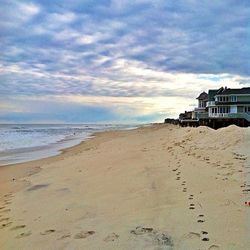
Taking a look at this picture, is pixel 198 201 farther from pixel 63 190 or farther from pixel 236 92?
pixel 236 92

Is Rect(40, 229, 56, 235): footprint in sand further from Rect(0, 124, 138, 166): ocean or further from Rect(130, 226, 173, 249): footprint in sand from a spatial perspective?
Rect(0, 124, 138, 166): ocean

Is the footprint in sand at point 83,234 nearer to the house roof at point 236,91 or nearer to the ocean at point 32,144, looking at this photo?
the ocean at point 32,144

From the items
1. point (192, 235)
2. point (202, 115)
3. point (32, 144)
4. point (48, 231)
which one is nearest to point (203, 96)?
point (202, 115)

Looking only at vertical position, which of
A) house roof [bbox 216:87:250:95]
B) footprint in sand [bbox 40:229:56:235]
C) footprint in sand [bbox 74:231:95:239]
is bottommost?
footprint in sand [bbox 40:229:56:235]

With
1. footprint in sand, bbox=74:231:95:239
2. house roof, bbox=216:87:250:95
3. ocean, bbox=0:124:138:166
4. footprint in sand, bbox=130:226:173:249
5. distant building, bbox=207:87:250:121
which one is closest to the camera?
footprint in sand, bbox=130:226:173:249

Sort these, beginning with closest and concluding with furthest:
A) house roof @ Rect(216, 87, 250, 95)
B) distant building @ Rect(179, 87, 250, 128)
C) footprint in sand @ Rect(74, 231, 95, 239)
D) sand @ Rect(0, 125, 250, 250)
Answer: sand @ Rect(0, 125, 250, 250) → footprint in sand @ Rect(74, 231, 95, 239) → distant building @ Rect(179, 87, 250, 128) → house roof @ Rect(216, 87, 250, 95)

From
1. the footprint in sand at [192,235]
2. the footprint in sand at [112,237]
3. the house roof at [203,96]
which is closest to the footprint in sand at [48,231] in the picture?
the footprint in sand at [112,237]

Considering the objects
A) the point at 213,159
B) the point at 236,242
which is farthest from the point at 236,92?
the point at 236,242

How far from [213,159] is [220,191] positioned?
13.2 ft

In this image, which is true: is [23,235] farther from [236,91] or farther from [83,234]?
[236,91]

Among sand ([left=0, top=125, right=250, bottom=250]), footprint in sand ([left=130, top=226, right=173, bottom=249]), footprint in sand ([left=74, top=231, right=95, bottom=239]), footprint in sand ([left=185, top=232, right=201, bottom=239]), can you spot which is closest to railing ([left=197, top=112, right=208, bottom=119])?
sand ([left=0, top=125, right=250, bottom=250])

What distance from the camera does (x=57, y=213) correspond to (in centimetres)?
579

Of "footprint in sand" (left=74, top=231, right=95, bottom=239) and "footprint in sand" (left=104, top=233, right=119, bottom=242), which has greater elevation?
"footprint in sand" (left=104, top=233, right=119, bottom=242)

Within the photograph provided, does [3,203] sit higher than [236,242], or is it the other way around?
[236,242]
